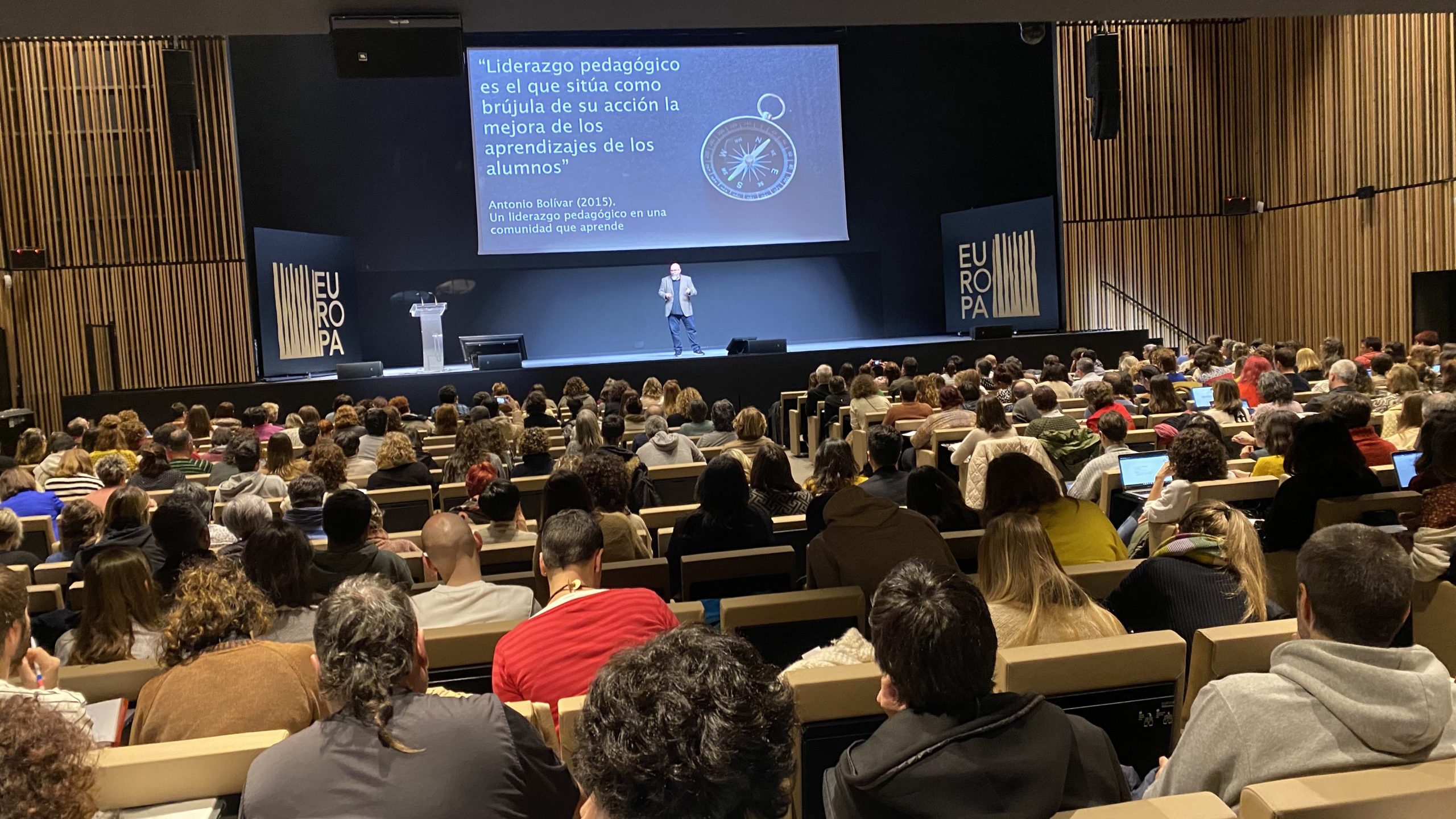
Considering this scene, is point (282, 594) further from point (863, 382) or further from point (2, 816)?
point (863, 382)

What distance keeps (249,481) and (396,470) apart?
749 millimetres

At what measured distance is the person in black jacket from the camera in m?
4.12

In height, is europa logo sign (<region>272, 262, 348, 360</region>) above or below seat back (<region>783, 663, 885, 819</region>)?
above

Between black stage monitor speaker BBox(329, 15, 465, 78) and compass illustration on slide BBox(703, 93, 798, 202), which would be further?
compass illustration on slide BBox(703, 93, 798, 202)

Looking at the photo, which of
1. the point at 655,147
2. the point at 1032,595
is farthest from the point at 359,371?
the point at 1032,595

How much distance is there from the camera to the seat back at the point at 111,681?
8.61 feet

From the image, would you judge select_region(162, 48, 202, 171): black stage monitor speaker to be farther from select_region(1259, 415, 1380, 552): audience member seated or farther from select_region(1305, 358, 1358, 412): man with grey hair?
select_region(1259, 415, 1380, 552): audience member seated

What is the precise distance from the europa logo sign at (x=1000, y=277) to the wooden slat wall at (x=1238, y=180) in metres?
1.01

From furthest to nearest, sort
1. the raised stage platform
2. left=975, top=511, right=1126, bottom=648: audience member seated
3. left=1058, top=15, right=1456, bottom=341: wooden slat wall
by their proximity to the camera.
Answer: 1. left=1058, top=15, right=1456, bottom=341: wooden slat wall
2. the raised stage platform
3. left=975, top=511, right=1126, bottom=648: audience member seated

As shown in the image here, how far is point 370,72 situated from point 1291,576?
4678 mm

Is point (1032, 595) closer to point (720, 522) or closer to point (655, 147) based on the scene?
point (720, 522)

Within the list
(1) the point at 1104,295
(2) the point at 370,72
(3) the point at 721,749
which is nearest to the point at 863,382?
(2) the point at 370,72

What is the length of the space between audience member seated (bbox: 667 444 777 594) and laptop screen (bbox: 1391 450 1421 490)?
2.62m

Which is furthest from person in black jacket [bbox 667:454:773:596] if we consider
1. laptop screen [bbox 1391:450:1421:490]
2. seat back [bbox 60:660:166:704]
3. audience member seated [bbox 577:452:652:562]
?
laptop screen [bbox 1391:450:1421:490]
